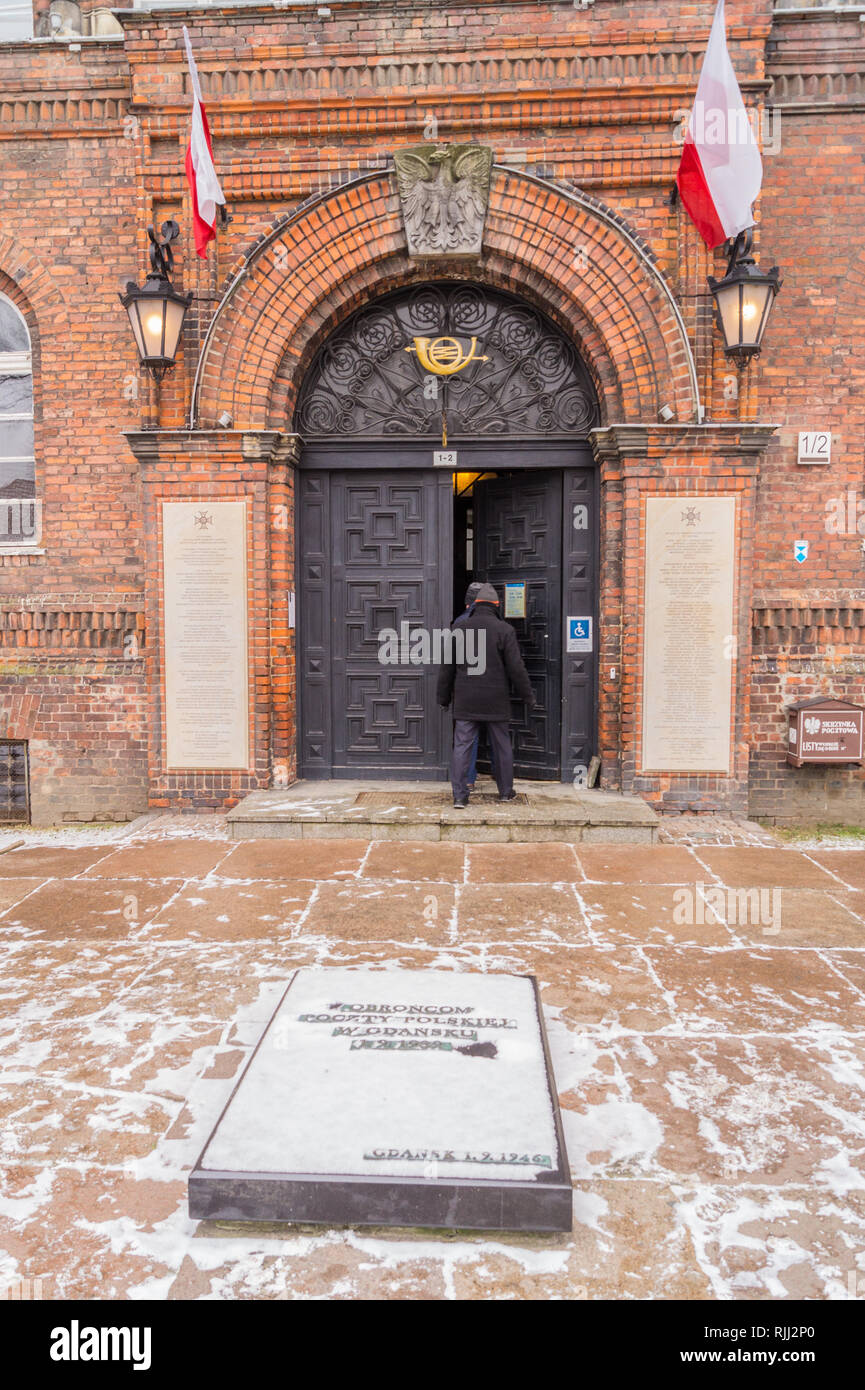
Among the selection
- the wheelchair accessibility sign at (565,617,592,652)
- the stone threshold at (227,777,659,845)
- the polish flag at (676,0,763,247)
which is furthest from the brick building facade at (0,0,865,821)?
the stone threshold at (227,777,659,845)

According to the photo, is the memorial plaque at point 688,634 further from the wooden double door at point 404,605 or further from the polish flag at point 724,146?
the polish flag at point 724,146

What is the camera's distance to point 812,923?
17.2 feet

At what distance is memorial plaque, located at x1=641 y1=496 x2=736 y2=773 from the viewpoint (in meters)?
7.36

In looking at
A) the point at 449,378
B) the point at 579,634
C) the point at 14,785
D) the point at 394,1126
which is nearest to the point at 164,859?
the point at 14,785

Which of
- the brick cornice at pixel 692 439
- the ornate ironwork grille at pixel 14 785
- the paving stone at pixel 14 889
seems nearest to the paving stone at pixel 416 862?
the paving stone at pixel 14 889

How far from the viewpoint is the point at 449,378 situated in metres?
8.05

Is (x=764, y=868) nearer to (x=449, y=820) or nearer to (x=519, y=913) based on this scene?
(x=519, y=913)

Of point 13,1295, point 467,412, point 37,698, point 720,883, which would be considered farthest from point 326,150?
point 13,1295

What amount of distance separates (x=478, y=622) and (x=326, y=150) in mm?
3961

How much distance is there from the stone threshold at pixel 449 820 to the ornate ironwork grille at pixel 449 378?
3.17 metres

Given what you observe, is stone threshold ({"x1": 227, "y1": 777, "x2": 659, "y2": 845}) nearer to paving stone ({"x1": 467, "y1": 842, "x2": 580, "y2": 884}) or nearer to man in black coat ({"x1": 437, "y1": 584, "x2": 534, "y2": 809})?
paving stone ({"x1": 467, "y1": 842, "x2": 580, "y2": 884})

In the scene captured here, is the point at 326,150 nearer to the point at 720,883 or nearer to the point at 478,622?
the point at 478,622

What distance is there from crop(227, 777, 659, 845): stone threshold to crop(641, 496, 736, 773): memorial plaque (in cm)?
64

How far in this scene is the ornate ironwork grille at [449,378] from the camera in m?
7.95
